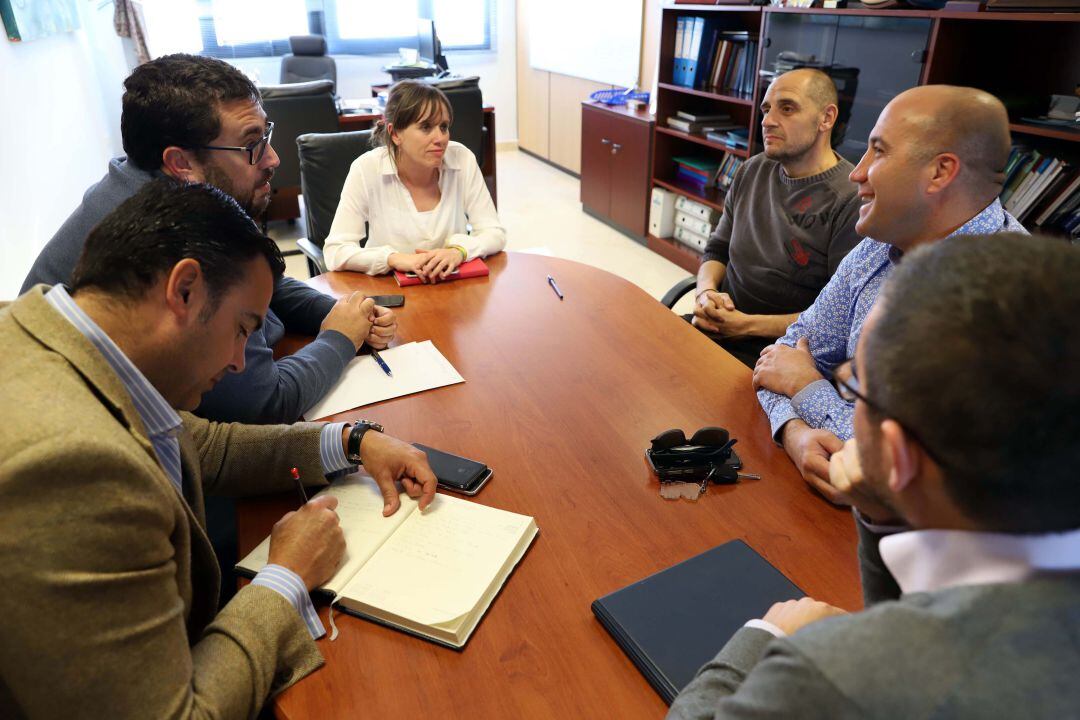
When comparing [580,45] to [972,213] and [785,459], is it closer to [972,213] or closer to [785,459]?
[972,213]

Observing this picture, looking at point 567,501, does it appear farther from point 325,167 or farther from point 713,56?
point 713,56

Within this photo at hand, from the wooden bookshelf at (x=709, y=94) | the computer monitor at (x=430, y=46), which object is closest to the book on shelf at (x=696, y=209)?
the wooden bookshelf at (x=709, y=94)

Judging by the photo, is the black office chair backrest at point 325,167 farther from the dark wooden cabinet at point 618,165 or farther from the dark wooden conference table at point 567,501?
the dark wooden cabinet at point 618,165

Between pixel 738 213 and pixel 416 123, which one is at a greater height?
pixel 416 123

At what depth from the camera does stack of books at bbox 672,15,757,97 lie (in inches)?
144

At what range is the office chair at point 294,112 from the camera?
156 inches

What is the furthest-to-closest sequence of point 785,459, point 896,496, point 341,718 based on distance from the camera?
1. point 785,459
2. point 341,718
3. point 896,496

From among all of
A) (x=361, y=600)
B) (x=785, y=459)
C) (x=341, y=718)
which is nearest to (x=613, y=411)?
(x=785, y=459)

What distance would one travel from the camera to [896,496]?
2.08ft

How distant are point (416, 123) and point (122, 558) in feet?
6.02

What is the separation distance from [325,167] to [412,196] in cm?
52

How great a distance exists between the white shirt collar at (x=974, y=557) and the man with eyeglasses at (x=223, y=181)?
3.52ft

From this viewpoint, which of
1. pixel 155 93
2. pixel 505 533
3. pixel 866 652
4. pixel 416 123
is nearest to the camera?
pixel 866 652

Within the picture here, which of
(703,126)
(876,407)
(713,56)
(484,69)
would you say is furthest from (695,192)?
(484,69)
